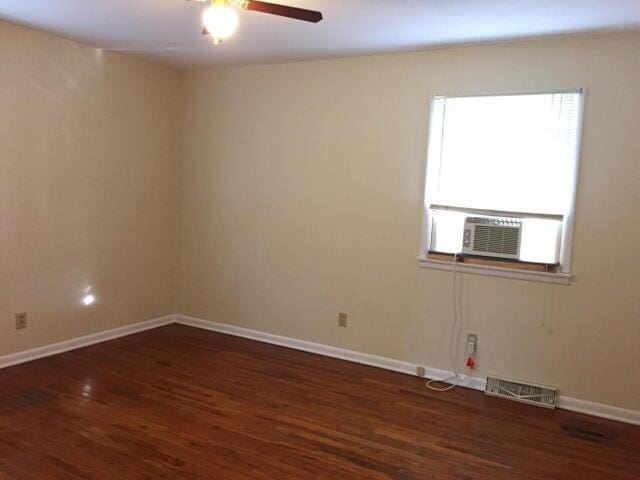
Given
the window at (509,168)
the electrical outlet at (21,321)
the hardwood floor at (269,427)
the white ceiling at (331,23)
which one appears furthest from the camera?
the electrical outlet at (21,321)

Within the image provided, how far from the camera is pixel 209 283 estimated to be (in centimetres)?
491

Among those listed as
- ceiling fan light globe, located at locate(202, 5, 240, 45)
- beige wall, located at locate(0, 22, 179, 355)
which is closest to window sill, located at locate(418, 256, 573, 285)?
ceiling fan light globe, located at locate(202, 5, 240, 45)

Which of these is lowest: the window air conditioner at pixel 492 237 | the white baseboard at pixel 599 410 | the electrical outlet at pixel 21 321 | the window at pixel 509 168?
the white baseboard at pixel 599 410

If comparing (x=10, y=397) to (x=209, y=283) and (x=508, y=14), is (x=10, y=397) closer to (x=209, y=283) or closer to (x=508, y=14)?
(x=209, y=283)

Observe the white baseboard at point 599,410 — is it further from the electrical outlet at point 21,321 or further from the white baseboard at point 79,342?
the electrical outlet at point 21,321

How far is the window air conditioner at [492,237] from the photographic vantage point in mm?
3553

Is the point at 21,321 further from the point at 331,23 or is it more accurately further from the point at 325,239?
the point at 331,23

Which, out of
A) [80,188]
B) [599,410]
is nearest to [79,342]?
[80,188]

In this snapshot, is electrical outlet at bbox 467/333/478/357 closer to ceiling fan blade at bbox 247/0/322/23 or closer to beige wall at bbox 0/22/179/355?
ceiling fan blade at bbox 247/0/322/23

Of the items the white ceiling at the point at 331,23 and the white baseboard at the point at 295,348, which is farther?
the white baseboard at the point at 295,348

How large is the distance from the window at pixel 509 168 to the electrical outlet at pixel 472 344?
0.59 m

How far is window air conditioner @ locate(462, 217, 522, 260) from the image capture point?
355 cm

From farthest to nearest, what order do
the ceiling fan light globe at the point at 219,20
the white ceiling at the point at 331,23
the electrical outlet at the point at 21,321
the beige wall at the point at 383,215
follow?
the electrical outlet at the point at 21,321
the beige wall at the point at 383,215
the white ceiling at the point at 331,23
the ceiling fan light globe at the point at 219,20

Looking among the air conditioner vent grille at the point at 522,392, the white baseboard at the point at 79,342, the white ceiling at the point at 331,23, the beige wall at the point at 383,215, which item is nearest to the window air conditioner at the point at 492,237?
the beige wall at the point at 383,215
